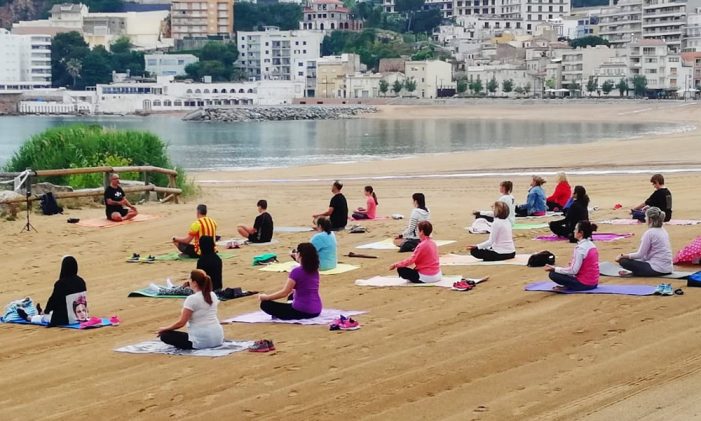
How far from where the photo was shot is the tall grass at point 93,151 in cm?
2459

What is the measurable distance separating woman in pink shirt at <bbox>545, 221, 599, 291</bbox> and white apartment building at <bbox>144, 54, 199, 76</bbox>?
520ft

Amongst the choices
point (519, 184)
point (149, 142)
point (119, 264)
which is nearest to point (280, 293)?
point (119, 264)

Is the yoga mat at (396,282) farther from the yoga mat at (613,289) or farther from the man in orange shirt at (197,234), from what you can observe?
the man in orange shirt at (197,234)

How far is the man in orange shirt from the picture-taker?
14359 mm

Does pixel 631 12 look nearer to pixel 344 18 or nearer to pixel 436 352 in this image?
pixel 344 18

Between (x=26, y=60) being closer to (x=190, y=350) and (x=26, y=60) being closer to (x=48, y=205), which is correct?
(x=48, y=205)

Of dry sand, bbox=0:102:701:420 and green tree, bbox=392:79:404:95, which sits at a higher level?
green tree, bbox=392:79:404:95

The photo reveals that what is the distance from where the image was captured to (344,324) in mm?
10258

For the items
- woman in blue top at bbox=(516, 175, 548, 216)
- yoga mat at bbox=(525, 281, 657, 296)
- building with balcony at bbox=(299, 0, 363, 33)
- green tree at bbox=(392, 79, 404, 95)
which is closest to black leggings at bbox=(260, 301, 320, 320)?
yoga mat at bbox=(525, 281, 657, 296)

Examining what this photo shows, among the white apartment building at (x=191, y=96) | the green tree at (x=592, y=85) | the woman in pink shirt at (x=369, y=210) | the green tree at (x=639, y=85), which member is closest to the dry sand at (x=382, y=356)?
the woman in pink shirt at (x=369, y=210)

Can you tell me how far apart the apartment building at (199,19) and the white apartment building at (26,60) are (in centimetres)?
2260

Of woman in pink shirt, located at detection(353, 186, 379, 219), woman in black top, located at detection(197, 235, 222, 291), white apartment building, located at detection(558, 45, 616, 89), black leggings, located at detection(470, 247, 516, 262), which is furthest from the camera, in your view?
white apartment building, located at detection(558, 45, 616, 89)

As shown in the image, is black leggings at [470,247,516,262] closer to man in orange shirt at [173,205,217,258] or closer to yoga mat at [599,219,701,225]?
man in orange shirt at [173,205,217,258]

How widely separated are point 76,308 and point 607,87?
12252 cm
